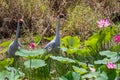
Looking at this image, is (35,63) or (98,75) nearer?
(98,75)

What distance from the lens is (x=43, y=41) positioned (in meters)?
7.09

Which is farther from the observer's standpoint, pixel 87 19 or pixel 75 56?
pixel 87 19

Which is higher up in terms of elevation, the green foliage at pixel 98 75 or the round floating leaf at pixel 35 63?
the round floating leaf at pixel 35 63

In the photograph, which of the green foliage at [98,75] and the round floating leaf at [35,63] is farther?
the round floating leaf at [35,63]

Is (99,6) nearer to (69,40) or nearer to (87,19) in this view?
(87,19)

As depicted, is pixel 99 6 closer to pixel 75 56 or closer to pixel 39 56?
pixel 75 56

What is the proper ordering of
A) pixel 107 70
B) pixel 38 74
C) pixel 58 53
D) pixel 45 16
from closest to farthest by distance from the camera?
pixel 107 70
pixel 38 74
pixel 58 53
pixel 45 16

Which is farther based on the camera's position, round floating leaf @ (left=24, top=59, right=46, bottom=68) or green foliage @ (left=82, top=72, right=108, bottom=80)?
round floating leaf @ (left=24, top=59, right=46, bottom=68)

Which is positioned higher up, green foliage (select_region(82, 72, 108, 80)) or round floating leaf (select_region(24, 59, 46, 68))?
round floating leaf (select_region(24, 59, 46, 68))

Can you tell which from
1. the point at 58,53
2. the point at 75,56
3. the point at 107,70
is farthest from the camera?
the point at 58,53

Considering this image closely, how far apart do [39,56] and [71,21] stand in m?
3.01

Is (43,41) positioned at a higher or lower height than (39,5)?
lower

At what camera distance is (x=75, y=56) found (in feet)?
15.7

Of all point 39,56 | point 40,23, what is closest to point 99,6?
point 40,23
